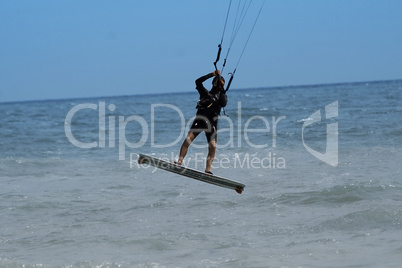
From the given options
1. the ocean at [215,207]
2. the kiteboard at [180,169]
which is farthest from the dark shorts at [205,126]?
the ocean at [215,207]

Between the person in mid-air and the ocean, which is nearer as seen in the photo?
the ocean

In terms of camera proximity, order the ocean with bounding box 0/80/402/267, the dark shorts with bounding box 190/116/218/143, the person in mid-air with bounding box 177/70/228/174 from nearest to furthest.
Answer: the ocean with bounding box 0/80/402/267 < the person in mid-air with bounding box 177/70/228/174 < the dark shorts with bounding box 190/116/218/143

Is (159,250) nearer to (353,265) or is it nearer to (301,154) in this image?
(353,265)

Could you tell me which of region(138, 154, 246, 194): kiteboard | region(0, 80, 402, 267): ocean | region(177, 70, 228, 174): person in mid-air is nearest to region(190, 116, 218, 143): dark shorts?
region(177, 70, 228, 174): person in mid-air

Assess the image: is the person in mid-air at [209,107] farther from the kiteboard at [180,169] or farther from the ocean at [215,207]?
the ocean at [215,207]

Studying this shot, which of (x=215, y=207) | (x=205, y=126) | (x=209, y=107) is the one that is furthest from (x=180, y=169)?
(x=215, y=207)

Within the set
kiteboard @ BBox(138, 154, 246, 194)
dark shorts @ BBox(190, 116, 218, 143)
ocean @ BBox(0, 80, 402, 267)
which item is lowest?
ocean @ BBox(0, 80, 402, 267)

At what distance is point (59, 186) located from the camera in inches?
641

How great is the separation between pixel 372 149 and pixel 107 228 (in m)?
11.5

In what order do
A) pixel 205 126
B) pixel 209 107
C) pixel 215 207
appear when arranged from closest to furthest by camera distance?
pixel 209 107 < pixel 205 126 < pixel 215 207

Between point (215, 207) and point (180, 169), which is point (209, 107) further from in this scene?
point (215, 207)

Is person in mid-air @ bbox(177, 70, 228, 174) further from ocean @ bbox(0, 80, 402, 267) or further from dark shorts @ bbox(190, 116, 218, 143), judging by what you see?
ocean @ bbox(0, 80, 402, 267)

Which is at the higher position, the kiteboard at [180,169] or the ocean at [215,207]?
the kiteboard at [180,169]

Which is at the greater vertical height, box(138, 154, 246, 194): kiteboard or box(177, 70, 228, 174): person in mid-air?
box(177, 70, 228, 174): person in mid-air
